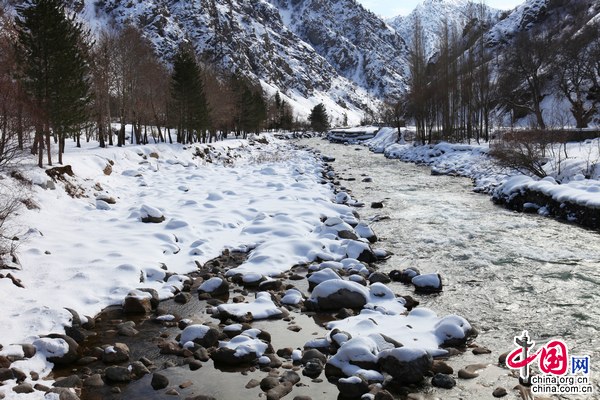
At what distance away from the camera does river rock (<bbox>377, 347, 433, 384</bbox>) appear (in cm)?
652

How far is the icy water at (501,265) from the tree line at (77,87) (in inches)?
544

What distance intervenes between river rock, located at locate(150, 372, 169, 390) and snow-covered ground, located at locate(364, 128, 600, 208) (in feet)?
54.5

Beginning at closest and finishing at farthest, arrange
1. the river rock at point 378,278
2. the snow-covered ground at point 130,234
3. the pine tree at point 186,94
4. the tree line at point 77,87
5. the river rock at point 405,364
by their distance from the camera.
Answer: the river rock at point 405,364 < the snow-covered ground at point 130,234 < the river rock at point 378,278 < the tree line at point 77,87 < the pine tree at point 186,94

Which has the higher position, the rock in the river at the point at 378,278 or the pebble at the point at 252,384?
the rock in the river at the point at 378,278

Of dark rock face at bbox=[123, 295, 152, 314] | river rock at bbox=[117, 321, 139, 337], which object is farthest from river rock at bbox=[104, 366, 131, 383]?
dark rock face at bbox=[123, 295, 152, 314]

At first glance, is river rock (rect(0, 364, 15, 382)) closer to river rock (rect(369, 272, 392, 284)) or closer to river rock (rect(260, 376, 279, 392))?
river rock (rect(260, 376, 279, 392))

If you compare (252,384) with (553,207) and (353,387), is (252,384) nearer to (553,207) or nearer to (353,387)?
(353,387)

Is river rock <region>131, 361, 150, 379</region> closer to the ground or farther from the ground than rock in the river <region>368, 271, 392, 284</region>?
closer to the ground

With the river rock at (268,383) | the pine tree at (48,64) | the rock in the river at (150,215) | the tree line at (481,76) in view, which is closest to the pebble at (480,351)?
the river rock at (268,383)

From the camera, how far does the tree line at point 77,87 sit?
1924cm

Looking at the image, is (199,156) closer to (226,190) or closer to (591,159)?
(226,190)

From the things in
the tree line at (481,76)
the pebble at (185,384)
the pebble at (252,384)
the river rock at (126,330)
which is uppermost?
the tree line at (481,76)

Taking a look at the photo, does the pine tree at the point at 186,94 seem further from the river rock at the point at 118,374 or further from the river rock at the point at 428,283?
the river rock at the point at 118,374

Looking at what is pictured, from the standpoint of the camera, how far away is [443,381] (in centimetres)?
647
